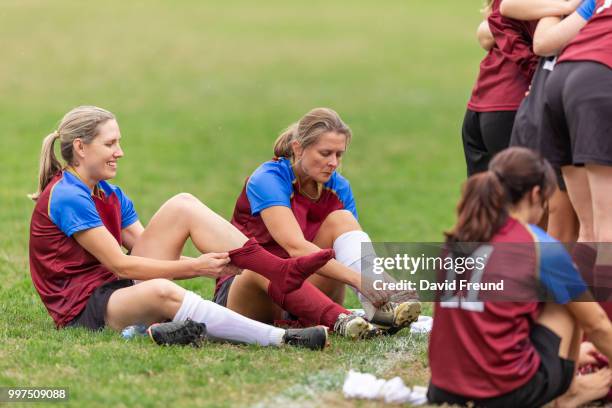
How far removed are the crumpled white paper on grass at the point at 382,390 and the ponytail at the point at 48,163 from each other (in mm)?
2257

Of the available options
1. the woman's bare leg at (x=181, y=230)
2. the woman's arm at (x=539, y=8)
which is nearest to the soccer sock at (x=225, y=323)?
the woman's bare leg at (x=181, y=230)

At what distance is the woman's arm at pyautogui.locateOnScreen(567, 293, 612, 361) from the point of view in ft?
15.5

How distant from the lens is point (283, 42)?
29.8 meters

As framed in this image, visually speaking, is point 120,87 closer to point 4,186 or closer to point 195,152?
point 195,152

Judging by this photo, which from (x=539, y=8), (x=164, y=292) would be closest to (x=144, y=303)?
(x=164, y=292)

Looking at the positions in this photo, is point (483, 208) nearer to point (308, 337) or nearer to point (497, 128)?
point (308, 337)

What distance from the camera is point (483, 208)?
4.71m

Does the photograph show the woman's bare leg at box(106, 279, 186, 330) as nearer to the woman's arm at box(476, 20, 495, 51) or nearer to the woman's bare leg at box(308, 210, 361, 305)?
the woman's bare leg at box(308, 210, 361, 305)

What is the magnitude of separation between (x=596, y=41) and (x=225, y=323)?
7.96 ft

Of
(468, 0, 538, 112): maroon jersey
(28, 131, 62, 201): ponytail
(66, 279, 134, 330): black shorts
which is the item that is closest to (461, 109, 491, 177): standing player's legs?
(468, 0, 538, 112): maroon jersey

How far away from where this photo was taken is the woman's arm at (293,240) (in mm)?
6367

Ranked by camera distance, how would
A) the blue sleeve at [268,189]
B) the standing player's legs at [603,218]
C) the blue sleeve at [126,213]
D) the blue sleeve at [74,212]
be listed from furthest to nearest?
the blue sleeve at [126,213] < the blue sleeve at [268,189] < the blue sleeve at [74,212] < the standing player's legs at [603,218]

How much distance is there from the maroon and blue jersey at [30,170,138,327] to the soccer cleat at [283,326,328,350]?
3.66ft

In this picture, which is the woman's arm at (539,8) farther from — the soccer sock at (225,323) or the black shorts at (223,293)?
the black shorts at (223,293)
